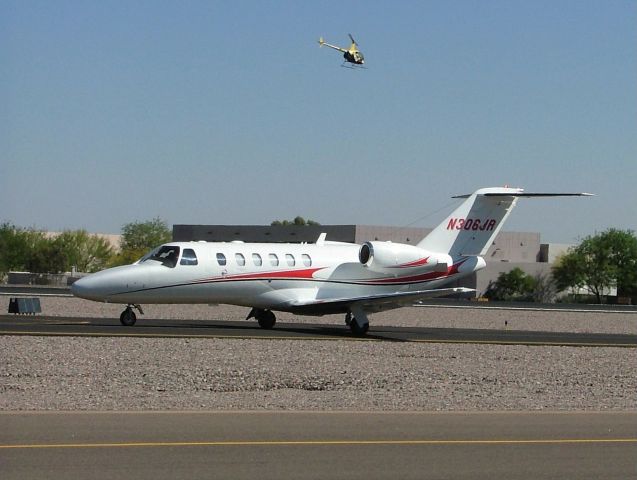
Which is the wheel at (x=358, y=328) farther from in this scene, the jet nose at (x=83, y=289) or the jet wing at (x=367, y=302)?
the jet nose at (x=83, y=289)

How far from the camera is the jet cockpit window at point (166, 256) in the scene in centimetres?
3142

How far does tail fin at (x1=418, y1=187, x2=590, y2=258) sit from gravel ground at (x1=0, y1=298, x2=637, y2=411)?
253 inches

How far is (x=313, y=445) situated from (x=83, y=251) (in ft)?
A: 318

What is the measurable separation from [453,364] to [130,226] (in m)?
109

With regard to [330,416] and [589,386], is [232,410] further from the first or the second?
[589,386]

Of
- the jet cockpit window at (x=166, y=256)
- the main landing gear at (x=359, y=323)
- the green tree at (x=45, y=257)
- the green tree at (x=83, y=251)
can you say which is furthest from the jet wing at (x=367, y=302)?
the green tree at (x=83, y=251)

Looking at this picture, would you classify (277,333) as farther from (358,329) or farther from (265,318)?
(265,318)

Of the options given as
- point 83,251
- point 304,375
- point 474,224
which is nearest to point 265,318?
point 474,224

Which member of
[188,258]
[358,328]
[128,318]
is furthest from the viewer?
[358,328]

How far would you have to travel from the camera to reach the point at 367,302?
31.6 metres

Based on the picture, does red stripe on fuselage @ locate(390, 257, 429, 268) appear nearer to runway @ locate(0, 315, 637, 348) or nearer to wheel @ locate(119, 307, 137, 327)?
runway @ locate(0, 315, 637, 348)

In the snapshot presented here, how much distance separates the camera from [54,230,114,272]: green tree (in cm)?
10088

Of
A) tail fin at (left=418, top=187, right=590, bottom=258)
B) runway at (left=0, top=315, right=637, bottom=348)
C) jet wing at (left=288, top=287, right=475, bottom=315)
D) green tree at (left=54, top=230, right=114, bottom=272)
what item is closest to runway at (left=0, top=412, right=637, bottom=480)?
runway at (left=0, top=315, right=637, bottom=348)

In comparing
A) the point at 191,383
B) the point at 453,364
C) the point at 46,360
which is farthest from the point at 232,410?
the point at 453,364
